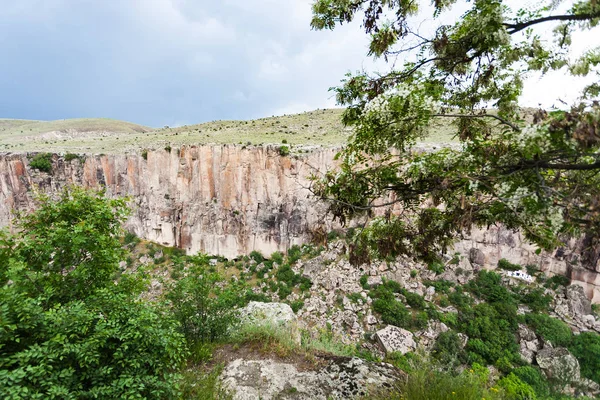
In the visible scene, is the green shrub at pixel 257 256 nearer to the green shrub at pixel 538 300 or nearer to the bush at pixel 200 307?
the bush at pixel 200 307

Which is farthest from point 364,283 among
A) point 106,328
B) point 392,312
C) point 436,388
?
point 106,328

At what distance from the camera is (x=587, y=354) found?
21750mm

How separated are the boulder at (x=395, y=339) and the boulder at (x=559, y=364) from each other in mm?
11362

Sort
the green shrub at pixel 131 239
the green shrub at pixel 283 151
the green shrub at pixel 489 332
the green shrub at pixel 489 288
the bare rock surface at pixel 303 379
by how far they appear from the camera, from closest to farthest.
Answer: the bare rock surface at pixel 303 379, the green shrub at pixel 489 332, the green shrub at pixel 489 288, the green shrub at pixel 283 151, the green shrub at pixel 131 239

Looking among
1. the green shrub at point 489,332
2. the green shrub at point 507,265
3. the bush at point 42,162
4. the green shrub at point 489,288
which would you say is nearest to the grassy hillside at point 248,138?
the bush at point 42,162

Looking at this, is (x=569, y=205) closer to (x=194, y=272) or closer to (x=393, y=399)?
(x=393, y=399)

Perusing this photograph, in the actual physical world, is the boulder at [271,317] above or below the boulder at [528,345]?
above

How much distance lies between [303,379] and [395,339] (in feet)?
58.5

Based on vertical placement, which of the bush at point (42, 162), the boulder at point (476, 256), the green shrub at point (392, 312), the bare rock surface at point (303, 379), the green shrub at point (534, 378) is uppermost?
the bush at point (42, 162)

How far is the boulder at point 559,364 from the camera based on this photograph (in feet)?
68.8

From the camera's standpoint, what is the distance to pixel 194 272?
6664 mm

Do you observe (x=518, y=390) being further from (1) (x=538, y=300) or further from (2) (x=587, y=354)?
(2) (x=587, y=354)

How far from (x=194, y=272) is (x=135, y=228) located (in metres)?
27.7

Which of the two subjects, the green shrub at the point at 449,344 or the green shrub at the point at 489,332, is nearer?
the green shrub at the point at 449,344
